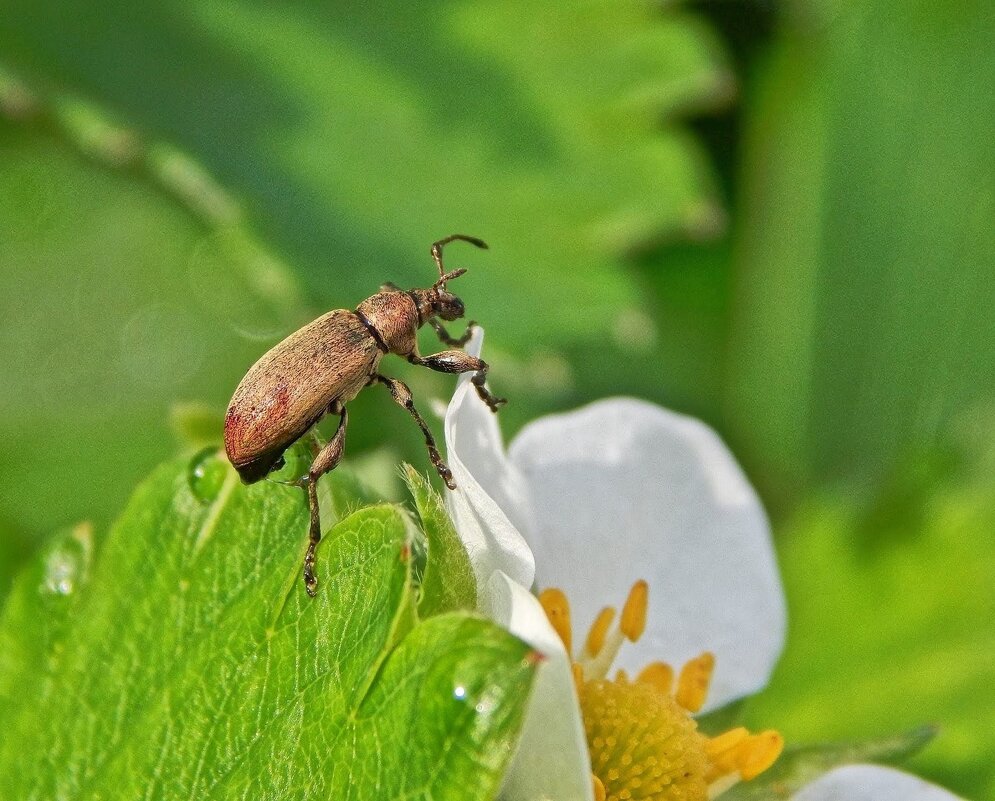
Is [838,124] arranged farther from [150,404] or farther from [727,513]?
[150,404]

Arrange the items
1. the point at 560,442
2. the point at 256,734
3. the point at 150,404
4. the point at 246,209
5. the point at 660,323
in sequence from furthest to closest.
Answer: the point at 660,323 → the point at 150,404 → the point at 246,209 → the point at 560,442 → the point at 256,734

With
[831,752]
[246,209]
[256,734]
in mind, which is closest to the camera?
[256,734]

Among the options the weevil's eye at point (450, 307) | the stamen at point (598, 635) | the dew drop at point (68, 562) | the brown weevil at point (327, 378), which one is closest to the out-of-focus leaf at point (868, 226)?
the weevil's eye at point (450, 307)

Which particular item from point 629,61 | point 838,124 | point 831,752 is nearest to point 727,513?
point 831,752

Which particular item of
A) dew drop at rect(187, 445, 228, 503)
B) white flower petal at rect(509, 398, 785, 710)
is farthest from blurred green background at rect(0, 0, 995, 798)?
dew drop at rect(187, 445, 228, 503)

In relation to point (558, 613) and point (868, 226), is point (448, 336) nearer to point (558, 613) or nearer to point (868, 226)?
point (558, 613)

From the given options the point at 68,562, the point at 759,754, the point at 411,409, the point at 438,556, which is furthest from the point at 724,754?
the point at 68,562

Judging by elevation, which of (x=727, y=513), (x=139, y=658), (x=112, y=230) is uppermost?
(x=112, y=230)
